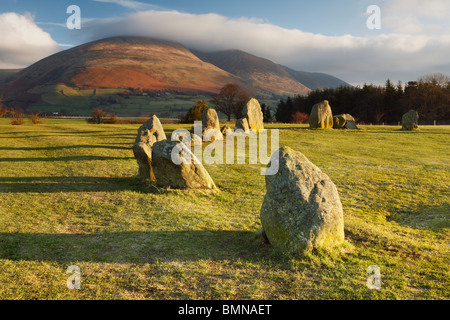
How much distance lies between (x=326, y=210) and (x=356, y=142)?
2334cm

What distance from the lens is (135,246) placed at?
7.21m

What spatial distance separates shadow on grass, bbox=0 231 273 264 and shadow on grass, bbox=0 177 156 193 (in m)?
4.13

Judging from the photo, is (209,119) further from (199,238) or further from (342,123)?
(342,123)

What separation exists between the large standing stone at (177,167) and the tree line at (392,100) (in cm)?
5720

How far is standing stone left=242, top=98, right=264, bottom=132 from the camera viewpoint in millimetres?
30125

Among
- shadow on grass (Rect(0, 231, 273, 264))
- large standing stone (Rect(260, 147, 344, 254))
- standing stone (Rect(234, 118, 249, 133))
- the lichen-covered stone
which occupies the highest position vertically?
standing stone (Rect(234, 118, 249, 133))

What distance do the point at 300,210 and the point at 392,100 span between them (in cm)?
6778

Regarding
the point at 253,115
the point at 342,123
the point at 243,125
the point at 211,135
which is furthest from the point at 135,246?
the point at 342,123

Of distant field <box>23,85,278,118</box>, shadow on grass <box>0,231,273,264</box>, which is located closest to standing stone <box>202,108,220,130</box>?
shadow on grass <box>0,231,273,264</box>

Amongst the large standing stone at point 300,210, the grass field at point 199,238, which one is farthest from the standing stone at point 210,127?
the large standing stone at point 300,210

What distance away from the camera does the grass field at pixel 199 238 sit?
548 centimetres

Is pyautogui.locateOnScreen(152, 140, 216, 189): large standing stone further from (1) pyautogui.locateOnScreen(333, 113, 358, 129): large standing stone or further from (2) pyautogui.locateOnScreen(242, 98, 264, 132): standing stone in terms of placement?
(1) pyautogui.locateOnScreen(333, 113, 358, 129): large standing stone

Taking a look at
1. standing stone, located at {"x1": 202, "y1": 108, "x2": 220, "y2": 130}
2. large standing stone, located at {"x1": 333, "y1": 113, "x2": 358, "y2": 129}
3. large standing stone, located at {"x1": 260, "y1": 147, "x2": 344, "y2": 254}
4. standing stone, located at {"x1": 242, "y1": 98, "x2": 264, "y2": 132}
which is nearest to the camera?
large standing stone, located at {"x1": 260, "y1": 147, "x2": 344, "y2": 254}

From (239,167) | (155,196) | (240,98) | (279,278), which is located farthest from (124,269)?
(240,98)
